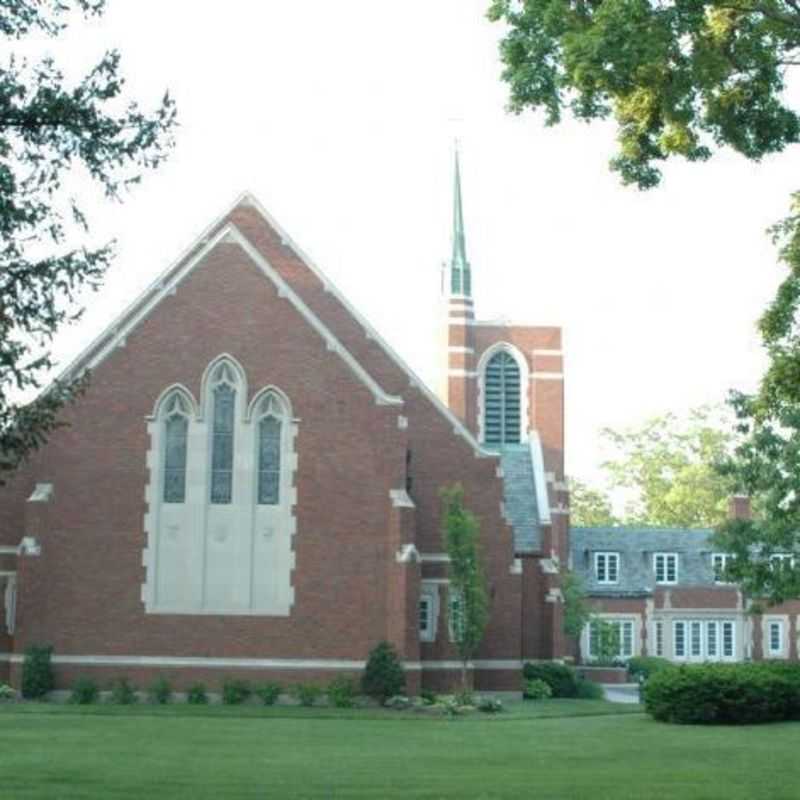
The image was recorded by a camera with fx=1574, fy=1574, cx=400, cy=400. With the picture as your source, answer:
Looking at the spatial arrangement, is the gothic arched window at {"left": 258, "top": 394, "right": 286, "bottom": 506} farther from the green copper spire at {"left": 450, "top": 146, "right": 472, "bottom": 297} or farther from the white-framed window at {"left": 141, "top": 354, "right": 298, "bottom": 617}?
the green copper spire at {"left": 450, "top": 146, "right": 472, "bottom": 297}

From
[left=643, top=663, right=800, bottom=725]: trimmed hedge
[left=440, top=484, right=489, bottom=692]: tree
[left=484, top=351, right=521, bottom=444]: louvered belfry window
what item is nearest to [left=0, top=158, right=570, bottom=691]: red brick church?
[left=440, top=484, right=489, bottom=692]: tree

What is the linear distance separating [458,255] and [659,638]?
21715 millimetres

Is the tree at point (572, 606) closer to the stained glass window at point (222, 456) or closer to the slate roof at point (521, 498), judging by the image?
the slate roof at point (521, 498)

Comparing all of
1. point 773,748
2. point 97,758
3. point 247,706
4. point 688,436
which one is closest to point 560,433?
point 688,436

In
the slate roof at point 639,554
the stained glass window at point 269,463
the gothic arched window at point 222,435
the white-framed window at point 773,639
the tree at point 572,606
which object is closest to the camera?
the gothic arched window at point 222,435

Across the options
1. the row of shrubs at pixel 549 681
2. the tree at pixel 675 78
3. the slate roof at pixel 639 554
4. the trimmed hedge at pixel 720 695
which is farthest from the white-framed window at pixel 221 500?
the slate roof at pixel 639 554

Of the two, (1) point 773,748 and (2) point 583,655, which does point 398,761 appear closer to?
(1) point 773,748

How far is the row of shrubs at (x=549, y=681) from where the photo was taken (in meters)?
46.2

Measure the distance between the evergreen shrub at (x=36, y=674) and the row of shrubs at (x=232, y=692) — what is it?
0.74 metres

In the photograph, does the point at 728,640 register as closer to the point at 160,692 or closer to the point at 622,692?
the point at 622,692

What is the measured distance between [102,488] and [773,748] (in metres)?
20.8

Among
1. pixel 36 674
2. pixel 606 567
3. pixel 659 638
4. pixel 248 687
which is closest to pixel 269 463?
pixel 248 687

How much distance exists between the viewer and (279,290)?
4197 cm

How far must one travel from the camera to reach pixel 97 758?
2188 centimetres
